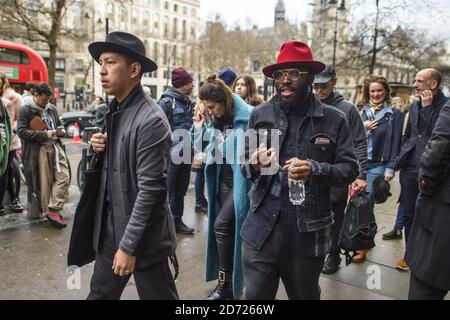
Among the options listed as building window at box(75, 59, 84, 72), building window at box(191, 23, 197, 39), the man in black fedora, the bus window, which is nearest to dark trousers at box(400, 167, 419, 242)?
the man in black fedora

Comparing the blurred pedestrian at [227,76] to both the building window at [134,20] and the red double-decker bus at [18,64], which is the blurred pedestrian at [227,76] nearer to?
the red double-decker bus at [18,64]

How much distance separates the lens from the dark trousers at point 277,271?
8.03 ft

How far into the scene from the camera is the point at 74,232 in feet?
8.51

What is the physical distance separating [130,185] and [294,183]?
956mm

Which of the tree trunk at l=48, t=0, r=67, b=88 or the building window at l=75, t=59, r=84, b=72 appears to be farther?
the building window at l=75, t=59, r=84, b=72

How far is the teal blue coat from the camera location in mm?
3397

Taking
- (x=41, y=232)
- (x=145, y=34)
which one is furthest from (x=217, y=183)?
(x=145, y=34)

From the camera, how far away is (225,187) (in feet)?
12.2

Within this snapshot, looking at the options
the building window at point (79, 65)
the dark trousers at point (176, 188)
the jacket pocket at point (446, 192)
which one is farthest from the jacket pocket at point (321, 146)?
the building window at point (79, 65)

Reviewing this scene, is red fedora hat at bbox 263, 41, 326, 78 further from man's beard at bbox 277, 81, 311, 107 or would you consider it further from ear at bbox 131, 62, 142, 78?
ear at bbox 131, 62, 142, 78

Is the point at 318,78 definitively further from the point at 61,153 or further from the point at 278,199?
the point at 61,153

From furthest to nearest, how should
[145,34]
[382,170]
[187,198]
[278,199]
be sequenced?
[145,34] < [187,198] < [382,170] < [278,199]

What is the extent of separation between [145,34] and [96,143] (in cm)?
5859
